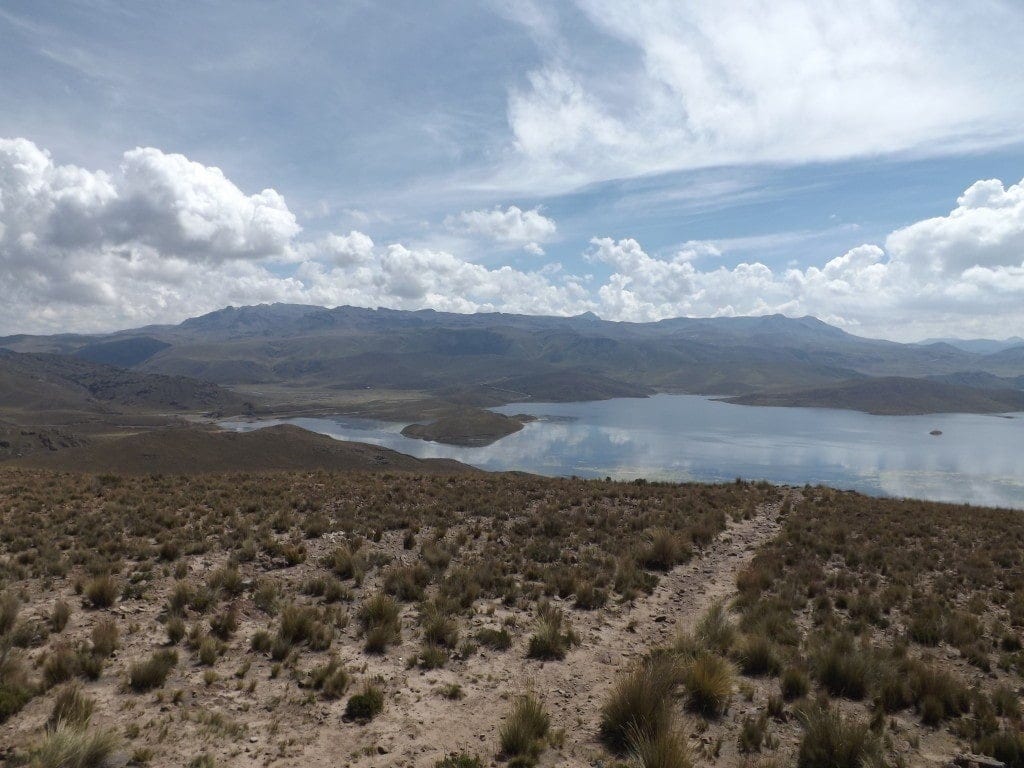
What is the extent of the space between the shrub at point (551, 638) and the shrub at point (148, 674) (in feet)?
16.1

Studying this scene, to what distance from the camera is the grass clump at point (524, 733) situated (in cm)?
594

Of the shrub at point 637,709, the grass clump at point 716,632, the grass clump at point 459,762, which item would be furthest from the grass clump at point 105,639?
the grass clump at point 716,632

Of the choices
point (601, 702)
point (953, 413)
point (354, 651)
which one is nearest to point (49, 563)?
point (354, 651)

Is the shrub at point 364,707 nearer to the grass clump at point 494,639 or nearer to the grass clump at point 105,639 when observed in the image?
the grass clump at point 494,639

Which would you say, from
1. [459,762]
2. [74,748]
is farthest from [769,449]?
[74,748]

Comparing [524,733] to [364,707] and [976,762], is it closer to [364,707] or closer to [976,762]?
[364,707]

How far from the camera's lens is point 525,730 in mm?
6098

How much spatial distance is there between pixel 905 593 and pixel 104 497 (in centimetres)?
2114

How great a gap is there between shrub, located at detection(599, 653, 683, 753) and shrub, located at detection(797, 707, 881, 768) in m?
1.43

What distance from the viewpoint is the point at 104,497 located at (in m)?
16.9

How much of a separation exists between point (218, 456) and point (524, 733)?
6434 centimetres

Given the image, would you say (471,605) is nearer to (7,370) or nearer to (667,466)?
(667,466)

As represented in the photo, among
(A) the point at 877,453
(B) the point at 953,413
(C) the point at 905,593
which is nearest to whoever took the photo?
(C) the point at 905,593

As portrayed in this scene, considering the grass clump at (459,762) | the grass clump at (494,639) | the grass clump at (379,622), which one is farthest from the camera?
the grass clump at (494,639)
